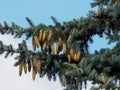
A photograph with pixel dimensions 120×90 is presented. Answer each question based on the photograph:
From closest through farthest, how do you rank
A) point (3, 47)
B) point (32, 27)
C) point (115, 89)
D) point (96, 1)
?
point (115, 89)
point (3, 47)
point (32, 27)
point (96, 1)

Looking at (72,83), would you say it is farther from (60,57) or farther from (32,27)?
(32,27)

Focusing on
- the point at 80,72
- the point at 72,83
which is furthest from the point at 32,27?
the point at 80,72

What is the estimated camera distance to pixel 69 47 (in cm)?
975

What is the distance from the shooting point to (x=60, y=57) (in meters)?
9.71

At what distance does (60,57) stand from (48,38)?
40cm

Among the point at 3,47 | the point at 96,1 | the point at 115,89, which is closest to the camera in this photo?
the point at 115,89

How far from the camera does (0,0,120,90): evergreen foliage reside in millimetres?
9422

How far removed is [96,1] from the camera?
40.0ft

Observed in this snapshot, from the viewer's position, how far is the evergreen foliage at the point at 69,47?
9422 mm

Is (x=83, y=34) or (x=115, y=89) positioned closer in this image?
(x=115, y=89)

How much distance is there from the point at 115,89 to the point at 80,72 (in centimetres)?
59

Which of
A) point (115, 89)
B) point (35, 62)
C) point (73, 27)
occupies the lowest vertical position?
point (115, 89)

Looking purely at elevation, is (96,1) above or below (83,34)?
above

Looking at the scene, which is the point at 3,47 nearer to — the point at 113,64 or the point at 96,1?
the point at 113,64
